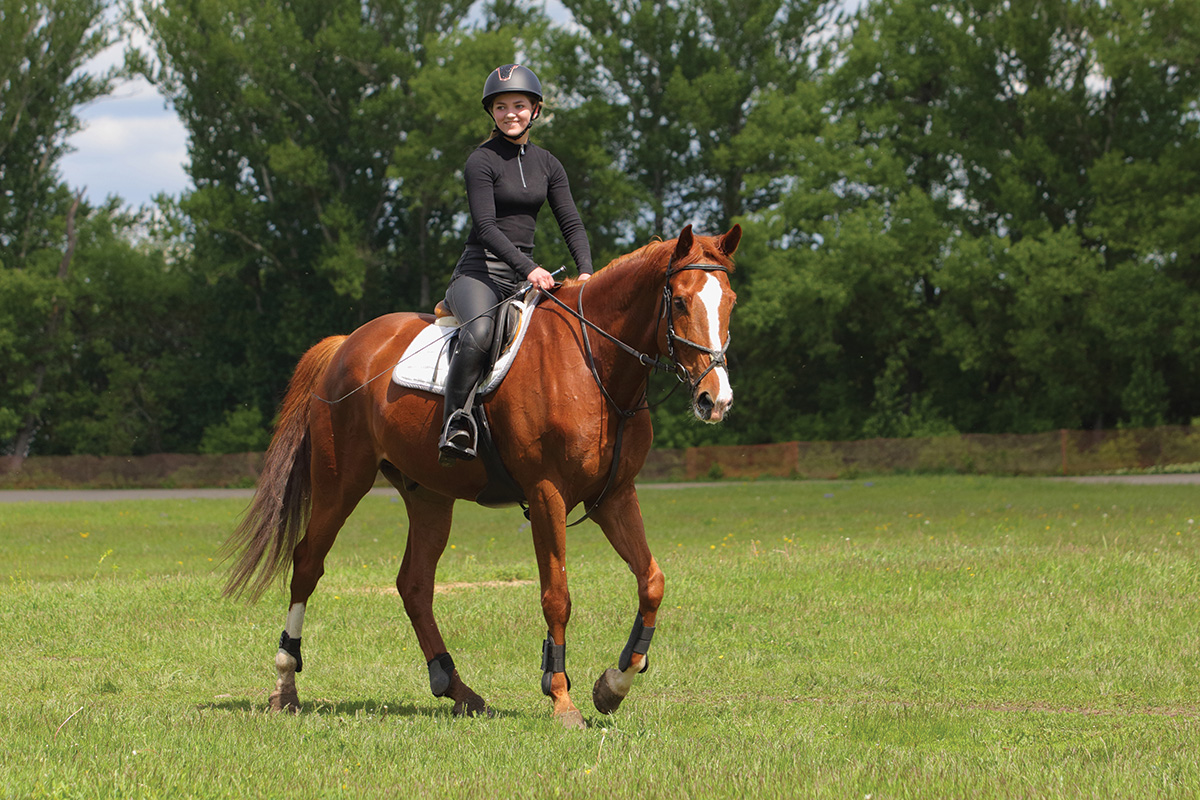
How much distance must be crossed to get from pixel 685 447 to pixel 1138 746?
39570 millimetres

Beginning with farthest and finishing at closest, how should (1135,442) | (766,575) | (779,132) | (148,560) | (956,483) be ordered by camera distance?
(779,132) → (1135,442) → (956,483) → (148,560) → (766,575)

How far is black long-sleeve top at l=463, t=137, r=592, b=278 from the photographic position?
23.2ft

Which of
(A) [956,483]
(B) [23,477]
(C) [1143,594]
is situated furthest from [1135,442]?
(B) [23,477]

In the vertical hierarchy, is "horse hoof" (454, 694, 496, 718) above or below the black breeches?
below

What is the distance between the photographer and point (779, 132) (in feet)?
159

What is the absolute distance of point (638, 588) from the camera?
268 inches

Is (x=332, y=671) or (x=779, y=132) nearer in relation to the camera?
(x=332, y=671)

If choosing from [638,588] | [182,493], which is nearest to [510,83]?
[638,588]

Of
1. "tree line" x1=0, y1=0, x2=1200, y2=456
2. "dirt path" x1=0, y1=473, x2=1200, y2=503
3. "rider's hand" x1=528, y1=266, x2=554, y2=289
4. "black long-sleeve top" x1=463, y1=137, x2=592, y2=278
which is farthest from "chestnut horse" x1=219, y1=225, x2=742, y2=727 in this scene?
"tree line" x1=0, y1=0, x2=1200, y2=456

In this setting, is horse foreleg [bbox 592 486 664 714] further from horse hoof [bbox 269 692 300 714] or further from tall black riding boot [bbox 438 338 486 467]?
horse hoof [bbox 269 692 300 714]

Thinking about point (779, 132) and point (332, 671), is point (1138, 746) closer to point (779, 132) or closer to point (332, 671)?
point (332, 671)

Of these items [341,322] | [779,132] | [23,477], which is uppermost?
[779,132]

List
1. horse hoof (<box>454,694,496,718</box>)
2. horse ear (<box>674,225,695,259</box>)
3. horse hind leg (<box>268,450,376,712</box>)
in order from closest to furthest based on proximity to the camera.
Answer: horse ear (<box>674,225,695,259</box>) < horse hoof (<box>454,694,496,718</box>) < horse hind leg (<box>268,450,376,712</box>)

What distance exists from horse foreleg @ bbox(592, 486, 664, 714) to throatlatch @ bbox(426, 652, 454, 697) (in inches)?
47.1
